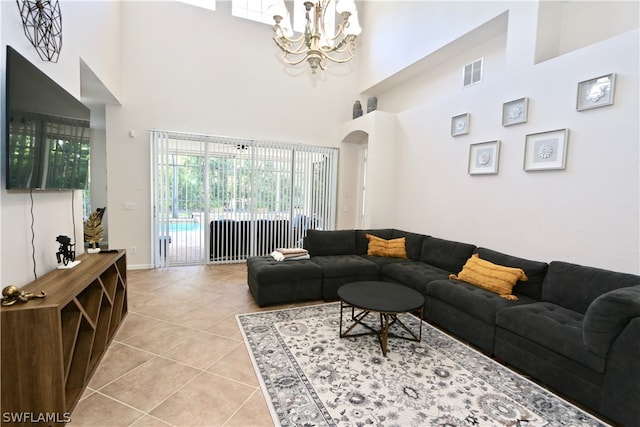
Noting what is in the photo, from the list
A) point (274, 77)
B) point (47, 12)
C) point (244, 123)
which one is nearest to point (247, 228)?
point (244, 123)

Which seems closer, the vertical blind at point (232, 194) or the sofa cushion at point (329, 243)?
the sofa cushion at point (329, 243)

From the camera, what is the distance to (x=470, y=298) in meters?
2.76

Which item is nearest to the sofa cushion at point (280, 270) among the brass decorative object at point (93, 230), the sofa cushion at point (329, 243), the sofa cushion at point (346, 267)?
the sofa cushion at point (346, 267)

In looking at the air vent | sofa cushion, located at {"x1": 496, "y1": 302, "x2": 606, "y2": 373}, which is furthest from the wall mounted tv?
the air vent

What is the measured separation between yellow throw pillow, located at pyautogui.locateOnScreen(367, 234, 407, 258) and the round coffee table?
4.59 ft

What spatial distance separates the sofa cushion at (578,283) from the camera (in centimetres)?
232

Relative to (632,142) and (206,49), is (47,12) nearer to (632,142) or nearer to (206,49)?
(206,49)

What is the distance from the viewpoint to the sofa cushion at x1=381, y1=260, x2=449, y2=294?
11.1 feet

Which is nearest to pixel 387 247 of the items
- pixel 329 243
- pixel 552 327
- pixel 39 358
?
pixel 329 243

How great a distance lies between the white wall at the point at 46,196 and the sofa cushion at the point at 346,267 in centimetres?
266

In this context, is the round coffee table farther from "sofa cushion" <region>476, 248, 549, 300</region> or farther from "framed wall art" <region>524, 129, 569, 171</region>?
"framed wall art" <region>524, 129, 569, 171</region>

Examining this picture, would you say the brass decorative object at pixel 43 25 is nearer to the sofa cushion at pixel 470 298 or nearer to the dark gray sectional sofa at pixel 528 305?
the dark gray sectional sofa at pixel 528 305

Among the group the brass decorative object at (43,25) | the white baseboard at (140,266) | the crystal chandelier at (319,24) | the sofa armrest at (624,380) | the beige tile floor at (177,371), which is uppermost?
the crystal chandelier at (319,24)

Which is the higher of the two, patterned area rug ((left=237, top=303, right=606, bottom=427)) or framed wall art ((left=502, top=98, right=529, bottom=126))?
framed wall art ((left=502, top=98, right=529, bottom=126))
